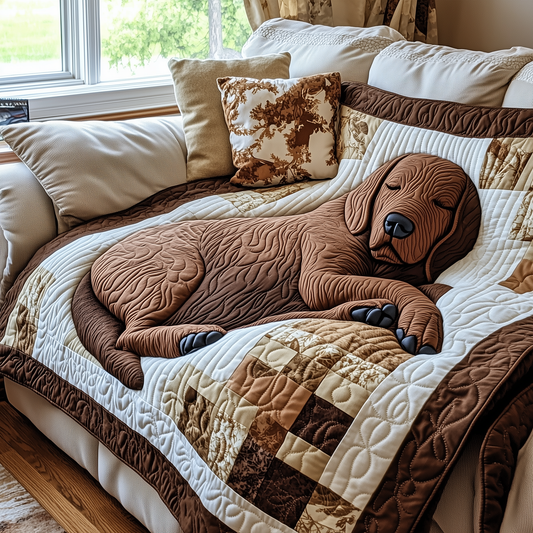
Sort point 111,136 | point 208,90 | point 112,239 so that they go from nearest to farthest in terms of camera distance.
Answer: point 112,239, point 111,136, point 208,90

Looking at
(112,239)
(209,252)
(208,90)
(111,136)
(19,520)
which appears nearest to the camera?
(19,520)

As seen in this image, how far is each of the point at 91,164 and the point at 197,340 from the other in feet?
2.31

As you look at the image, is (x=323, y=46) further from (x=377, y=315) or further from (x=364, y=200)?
(x=377, y=315)

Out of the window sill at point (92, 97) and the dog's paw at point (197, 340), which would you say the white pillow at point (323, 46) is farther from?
the dog's paw at point (197, 340)

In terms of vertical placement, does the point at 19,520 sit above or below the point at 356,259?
below

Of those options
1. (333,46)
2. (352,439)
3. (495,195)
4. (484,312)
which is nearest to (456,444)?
(352,439)

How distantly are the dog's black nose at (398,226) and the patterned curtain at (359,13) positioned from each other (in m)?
1.46

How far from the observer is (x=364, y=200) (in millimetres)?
1613

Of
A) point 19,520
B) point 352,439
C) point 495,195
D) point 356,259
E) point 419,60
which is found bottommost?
point 19,520

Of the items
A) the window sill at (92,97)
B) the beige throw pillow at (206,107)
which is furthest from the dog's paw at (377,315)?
the window sill at (92,97)

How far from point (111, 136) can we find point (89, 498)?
0.98 m

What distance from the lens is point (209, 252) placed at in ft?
5.10

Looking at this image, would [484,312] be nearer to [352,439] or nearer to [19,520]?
[352,439]

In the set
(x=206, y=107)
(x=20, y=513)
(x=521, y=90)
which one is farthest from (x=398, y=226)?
(x=20, y=513)
